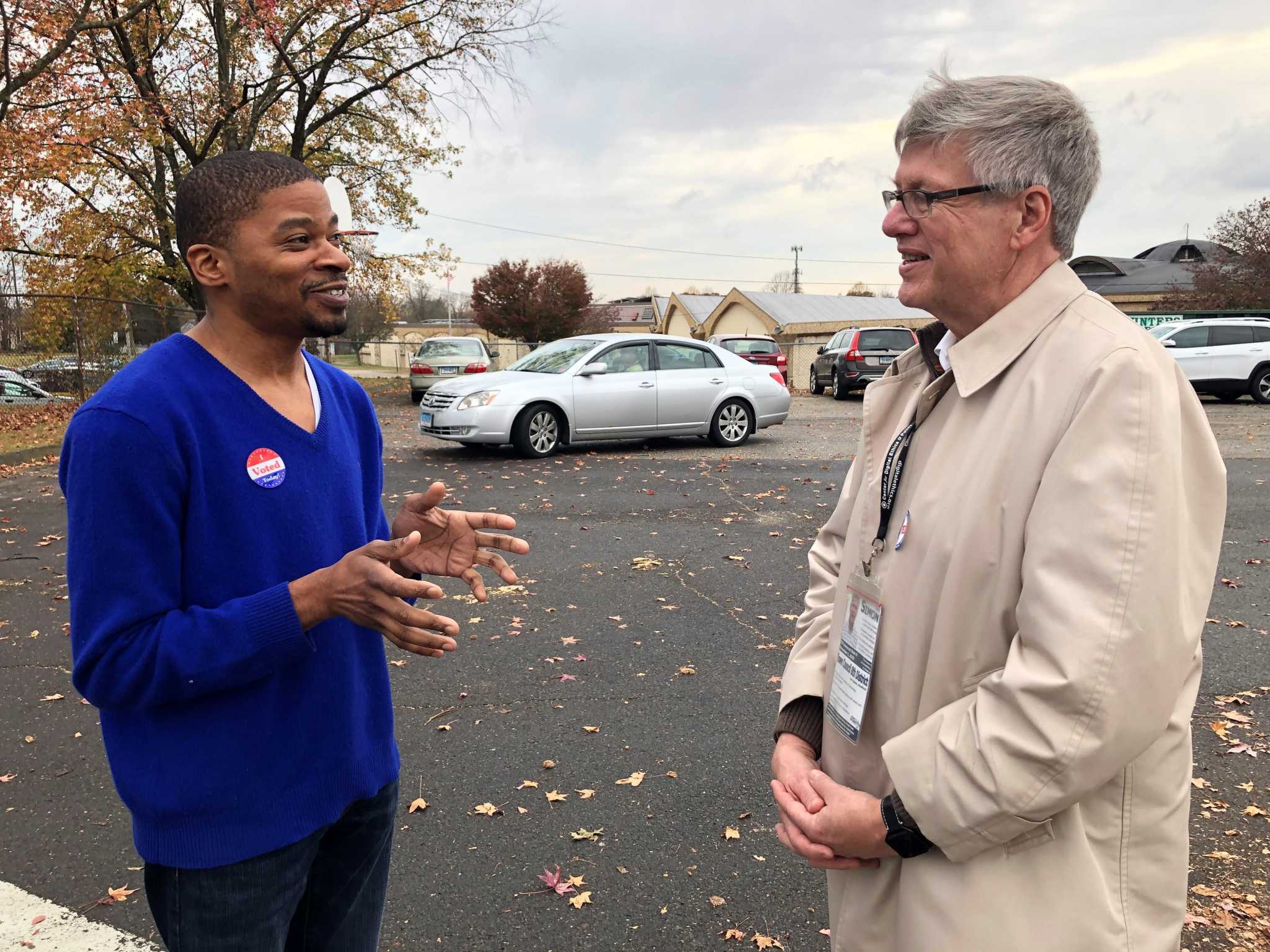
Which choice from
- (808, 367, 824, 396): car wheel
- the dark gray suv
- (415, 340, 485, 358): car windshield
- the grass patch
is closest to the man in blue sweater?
the grass patch

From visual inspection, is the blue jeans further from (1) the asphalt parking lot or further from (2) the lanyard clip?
(2) the lanyard clip

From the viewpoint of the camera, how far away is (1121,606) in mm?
Answer: 1239

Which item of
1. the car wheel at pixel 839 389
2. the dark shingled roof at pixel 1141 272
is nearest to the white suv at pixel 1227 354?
the car wheel at pixel 839 389

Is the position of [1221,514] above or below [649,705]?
above

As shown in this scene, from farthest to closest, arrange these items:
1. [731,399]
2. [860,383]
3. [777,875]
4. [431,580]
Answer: [860,383], [731,399], [431,580], [777,875]

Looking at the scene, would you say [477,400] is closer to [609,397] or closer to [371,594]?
[609,397]

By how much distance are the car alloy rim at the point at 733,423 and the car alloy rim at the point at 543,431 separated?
278 cm

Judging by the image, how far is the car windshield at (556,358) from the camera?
41.2 ft

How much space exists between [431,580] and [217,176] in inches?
195

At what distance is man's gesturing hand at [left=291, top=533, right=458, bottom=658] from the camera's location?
152 centimetres

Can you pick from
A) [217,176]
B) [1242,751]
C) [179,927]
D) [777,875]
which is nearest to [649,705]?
[777,875]

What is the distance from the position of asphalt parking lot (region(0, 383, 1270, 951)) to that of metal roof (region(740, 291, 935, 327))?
4382cm

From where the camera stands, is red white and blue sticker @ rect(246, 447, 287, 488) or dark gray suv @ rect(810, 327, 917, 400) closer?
red white and blue sticker @ rect(246, 447, 287, 488)

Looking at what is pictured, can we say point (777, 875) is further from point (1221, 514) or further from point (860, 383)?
point (860, 383)
